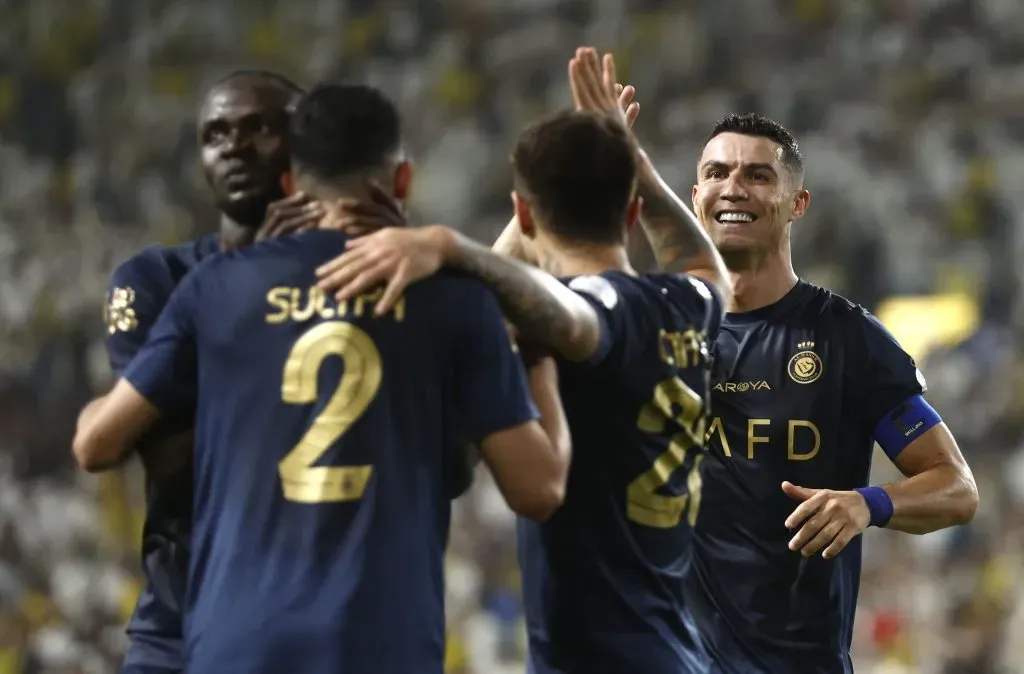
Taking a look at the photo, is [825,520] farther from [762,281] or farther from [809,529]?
[762,281]

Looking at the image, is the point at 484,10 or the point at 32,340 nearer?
the point at 32,340

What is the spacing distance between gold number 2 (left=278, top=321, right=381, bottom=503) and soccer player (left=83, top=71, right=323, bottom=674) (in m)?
0.61

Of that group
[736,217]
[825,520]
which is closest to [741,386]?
[736,217]

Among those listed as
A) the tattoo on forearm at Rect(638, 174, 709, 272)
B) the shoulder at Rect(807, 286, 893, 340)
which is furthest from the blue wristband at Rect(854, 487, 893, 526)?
the tattoo on forearm at Rect(638, 174, 709, 272)

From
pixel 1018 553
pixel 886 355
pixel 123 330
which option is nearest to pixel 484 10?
pixel 1018 553

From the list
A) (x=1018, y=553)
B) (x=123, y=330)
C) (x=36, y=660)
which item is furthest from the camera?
(x=1018, y=553)

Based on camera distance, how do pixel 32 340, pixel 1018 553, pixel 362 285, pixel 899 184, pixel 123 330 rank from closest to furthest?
1. pixel 362 285
2. pixel 123 330
3. pixel 1018 553
4. pixel 32 340
5. pixel 899 184

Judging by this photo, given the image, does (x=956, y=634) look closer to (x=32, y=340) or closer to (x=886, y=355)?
(x=886, y=355)

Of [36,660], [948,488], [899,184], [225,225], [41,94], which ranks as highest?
[41,94]

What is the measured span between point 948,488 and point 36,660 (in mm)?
7461

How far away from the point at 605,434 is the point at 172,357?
0.92 meters

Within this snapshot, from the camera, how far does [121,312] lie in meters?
3.29

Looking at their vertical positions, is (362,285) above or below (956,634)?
above

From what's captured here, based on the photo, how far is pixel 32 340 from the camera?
38.1 ft
